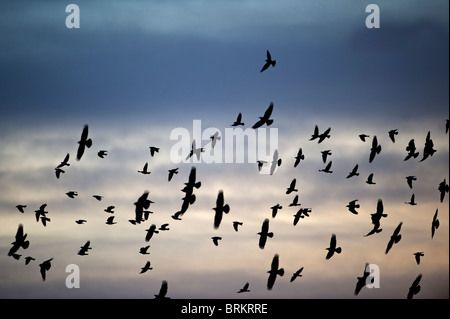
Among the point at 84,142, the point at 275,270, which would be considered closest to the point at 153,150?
the point at 84,142

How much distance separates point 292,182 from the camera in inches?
2189

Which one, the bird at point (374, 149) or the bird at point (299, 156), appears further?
the bird at point (299, 156)

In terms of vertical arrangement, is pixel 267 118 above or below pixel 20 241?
above

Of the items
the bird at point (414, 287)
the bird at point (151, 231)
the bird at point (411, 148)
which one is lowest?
the bird at point (414, 287)

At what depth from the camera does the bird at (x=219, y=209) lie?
49.2 metres

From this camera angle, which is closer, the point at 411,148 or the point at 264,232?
the point at 411,148

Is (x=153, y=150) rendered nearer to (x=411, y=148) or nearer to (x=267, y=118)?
(x=267, y=118)

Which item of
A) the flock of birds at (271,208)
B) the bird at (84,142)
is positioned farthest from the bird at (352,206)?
the bird at (84,142)

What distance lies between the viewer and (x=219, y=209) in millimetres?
50031

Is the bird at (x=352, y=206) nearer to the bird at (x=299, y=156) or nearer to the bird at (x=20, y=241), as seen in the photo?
the bird at (x=299, y=156)

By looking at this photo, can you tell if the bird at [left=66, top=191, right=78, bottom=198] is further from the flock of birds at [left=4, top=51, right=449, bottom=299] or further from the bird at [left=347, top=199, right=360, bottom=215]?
the bird at [left=347, top=199, right=360, bottom=215]
